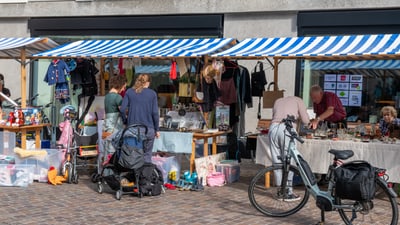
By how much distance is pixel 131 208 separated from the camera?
7531 mm

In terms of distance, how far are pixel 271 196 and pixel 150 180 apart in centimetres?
180

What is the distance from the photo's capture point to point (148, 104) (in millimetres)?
8617

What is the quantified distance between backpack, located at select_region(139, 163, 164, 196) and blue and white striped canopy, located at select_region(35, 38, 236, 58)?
2.18 m

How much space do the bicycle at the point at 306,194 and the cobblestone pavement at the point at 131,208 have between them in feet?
0.63

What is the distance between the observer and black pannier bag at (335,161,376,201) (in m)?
5.94

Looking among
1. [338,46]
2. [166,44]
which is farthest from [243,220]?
[166,44]

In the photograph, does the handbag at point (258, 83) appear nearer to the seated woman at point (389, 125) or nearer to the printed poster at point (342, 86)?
the printed poster at point (342, 86)

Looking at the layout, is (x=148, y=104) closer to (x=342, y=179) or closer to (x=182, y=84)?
(x=182, y=84)

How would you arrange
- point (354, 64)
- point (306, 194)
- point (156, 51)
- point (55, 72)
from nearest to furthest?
point (306, 194) → point (156, 51) → point (55, 72) → point (354, 64)

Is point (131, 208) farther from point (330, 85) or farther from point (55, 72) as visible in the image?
point (330, 85)

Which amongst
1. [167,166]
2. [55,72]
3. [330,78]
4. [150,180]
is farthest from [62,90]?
[330,78]

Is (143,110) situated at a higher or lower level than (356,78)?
lower

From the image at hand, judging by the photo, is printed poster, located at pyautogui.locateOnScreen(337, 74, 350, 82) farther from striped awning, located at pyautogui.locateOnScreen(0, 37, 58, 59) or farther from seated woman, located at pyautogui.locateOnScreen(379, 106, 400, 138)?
striped awning, located at pyautogui.locateOnScreen(0, 37, 58, 59)

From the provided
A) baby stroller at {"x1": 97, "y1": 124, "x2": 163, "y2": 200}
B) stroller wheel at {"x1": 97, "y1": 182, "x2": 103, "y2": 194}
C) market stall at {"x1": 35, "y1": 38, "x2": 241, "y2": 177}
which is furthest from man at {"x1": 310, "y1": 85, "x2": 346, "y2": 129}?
stroller wheel at {"x1": 97, "y1": 182, "x2": 103, "y2": 194}
